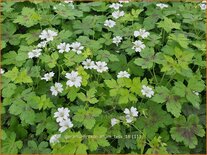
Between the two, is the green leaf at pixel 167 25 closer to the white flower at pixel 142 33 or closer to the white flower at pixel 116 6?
the white flower at pixel 142 33

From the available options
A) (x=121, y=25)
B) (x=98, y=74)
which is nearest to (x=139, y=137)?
(x=98, y=74)

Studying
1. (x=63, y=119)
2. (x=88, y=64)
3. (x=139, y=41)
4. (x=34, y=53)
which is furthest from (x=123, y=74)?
(x=34, y=53)

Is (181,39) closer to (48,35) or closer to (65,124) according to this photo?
(48,35)

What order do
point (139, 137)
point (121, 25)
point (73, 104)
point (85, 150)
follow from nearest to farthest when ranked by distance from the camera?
1. point (85, 150)
2. point (139, 137)
3. point (73, 104)
4. point (121, 25)

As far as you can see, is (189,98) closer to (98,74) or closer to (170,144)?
(170,144)

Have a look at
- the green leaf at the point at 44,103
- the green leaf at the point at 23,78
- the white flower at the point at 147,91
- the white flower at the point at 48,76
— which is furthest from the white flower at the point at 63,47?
the white flower at the point at 147,91

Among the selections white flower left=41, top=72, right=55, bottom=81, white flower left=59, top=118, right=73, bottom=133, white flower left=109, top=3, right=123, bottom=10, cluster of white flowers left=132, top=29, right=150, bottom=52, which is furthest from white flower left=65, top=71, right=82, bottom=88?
white flower left=109, top=3, right=123, bottom=10

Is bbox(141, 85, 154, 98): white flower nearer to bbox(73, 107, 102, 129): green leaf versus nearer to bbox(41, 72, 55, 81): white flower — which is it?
bbox(73, 107, 102, 129): green leaf
